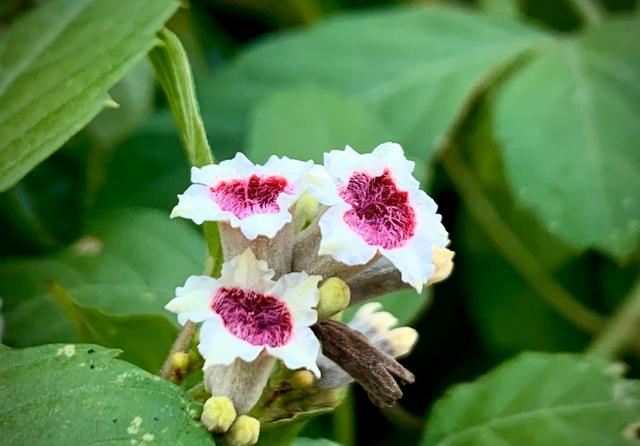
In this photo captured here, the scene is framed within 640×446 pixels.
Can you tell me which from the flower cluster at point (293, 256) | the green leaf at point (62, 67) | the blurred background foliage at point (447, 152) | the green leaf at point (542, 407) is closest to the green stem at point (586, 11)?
the blurred background foliage at point (447, 152)

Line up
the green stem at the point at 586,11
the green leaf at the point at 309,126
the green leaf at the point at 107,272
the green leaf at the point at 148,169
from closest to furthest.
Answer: the green leaf at the point at 107,272 < the green leaf at the point at 309,126 < the green leaf at the point at 148,169 < the green stem at the point at 586,11

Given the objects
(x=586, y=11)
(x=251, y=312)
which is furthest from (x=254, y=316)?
(x=586, y=11)

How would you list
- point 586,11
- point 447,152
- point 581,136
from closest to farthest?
point 581,136
point 447,152
point 586,11

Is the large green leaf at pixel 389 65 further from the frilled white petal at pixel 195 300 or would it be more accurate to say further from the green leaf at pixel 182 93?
the frilled white petal at pixel 195 300

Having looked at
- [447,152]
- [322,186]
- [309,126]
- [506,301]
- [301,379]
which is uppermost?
[322,186]

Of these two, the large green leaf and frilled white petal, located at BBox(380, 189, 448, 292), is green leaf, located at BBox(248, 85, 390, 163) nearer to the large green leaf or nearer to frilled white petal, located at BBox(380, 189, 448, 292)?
the large green leaf

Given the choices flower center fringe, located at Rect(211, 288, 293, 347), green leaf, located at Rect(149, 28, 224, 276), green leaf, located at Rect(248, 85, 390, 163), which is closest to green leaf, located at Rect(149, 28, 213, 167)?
green leaf, located at Rect(149, 28, 224, 276)

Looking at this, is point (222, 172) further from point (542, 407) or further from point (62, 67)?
point (542, 407)

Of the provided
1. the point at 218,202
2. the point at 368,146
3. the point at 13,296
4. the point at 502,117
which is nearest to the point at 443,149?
the point at 502,117
